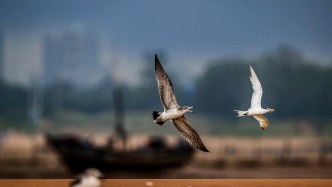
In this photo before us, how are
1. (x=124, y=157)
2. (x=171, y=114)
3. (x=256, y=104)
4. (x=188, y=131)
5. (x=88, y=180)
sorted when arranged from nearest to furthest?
(x=171, y=114)
(x=188, y=131)
(x=256, y=104)
(x=88, y=180)
(x=124, y=157)

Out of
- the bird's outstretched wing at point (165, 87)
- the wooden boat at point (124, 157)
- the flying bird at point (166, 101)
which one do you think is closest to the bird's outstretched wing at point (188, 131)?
the flying bird at point (166, 101)

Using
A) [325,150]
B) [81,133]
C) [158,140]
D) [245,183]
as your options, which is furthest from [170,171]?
[245,183]

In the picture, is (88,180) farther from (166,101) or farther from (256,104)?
(256,104)

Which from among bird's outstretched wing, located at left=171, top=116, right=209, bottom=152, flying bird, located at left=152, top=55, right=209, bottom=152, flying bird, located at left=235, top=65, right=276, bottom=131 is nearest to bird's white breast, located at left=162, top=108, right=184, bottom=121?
flying bird, located at left=152, top=55, right=209, bottom=152

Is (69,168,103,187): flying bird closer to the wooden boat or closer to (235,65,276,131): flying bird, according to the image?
(235,65,276,131): flying bird

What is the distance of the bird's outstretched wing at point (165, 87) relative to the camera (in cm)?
708

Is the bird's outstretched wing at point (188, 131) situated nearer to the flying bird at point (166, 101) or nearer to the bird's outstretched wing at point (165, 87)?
the flying bird at point (166, 101)

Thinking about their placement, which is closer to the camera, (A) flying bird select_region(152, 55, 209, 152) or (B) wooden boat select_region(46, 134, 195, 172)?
(A) flying bird select_region(152, 55, 209, 152)

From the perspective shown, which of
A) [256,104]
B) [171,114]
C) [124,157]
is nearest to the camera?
[171,114]

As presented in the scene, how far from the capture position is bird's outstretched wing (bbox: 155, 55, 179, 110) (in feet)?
23.2

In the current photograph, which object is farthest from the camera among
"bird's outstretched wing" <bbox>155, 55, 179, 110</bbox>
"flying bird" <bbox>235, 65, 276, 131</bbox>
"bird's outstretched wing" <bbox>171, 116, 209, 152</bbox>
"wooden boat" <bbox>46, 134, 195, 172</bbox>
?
"wooden boat" <bbox>46, 134, 195, 172</bbox>

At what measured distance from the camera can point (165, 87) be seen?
713 centimetres

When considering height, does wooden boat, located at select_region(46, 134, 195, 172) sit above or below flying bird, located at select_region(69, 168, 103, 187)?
above

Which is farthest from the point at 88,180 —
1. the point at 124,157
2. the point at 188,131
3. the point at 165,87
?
the point at 124,157
